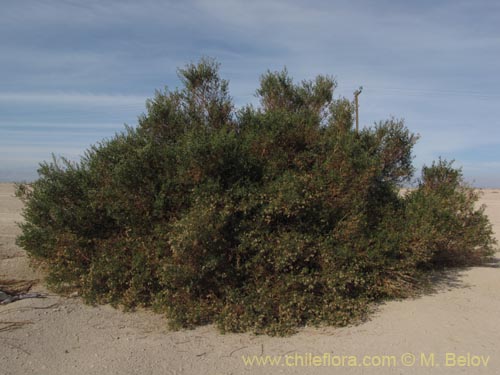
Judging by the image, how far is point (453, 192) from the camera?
7688 millimetres

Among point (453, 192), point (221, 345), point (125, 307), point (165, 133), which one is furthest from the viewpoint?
point (453, 192)

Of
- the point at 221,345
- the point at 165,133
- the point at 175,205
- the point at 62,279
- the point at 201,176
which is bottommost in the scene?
the point at 221,345

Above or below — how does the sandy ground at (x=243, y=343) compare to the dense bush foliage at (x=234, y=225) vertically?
below

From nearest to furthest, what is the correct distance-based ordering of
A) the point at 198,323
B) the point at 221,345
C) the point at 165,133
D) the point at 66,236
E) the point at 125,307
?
1. the point at 221,345
2. the point at 198,323
3. the point at 125,307
4. the point at 66,236
5. the point at 165,133

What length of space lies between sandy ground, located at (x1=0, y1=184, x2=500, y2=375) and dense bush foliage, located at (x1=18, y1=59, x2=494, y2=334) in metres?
0.29

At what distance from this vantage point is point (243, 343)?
476 cm

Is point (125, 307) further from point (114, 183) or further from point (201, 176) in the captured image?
point (201, 176)

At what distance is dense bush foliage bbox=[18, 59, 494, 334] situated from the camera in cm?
518

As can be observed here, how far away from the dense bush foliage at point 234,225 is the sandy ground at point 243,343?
0.29 meters

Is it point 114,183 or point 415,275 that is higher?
point 114,183

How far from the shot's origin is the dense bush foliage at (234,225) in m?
5.18

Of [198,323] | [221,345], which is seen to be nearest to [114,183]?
[198,323]

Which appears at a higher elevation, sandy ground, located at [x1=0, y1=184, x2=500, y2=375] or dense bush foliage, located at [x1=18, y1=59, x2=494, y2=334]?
dense bush foliage, located at [x1=18, y1=59, x2=494, y2=334]

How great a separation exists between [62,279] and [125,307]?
126cm
